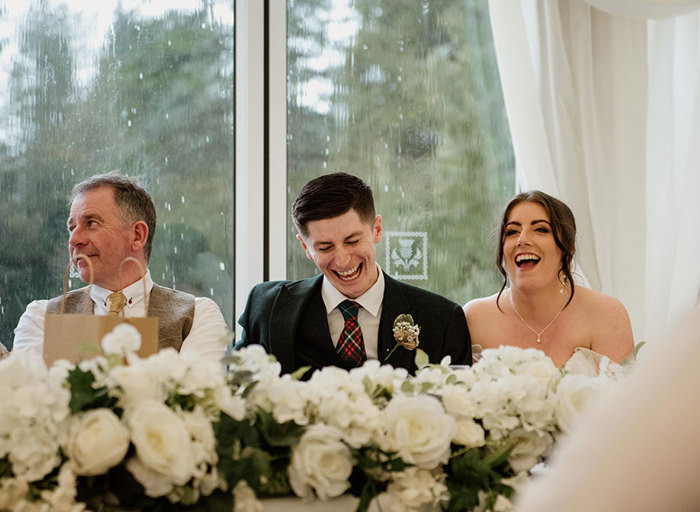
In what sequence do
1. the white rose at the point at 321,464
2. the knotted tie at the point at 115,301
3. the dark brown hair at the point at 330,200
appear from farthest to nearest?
the dark brown hair at the point at 330,200 → the knotted tie at the point at 115,301 → the white rose at the point at 321,464

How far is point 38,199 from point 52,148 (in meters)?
0.20

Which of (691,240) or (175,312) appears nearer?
(175,312)

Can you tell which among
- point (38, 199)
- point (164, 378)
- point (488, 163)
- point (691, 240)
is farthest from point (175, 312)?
point (691, 240)

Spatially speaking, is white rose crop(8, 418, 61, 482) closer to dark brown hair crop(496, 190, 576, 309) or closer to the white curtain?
dark brown hair crop(496, 190, 576, 309)

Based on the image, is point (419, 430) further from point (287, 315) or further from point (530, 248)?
point (530, 248)

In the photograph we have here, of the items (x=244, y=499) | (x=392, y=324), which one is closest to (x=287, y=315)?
(x=392, y=324)

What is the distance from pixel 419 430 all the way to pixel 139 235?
162 cm

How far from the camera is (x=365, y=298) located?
96.2 inches

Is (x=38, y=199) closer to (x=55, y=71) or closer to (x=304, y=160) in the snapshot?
(x=55, y=71)

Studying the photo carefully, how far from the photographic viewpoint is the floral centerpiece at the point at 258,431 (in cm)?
97

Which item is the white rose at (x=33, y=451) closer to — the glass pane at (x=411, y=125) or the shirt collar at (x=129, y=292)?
the shirt collar at (x=129, y=292)

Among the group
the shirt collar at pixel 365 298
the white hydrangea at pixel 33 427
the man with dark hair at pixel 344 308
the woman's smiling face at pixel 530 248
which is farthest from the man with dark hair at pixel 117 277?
the white hydrangea at pixel 33 427

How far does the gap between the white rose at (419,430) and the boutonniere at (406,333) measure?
1.19m

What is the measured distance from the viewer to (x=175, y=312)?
247cm
